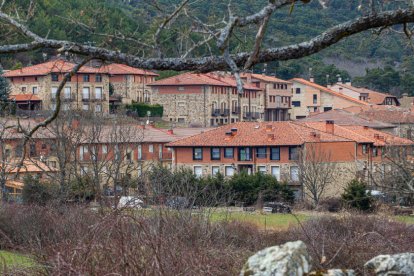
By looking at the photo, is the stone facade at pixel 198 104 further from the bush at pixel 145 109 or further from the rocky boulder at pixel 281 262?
the rocky boulder at pixel 281 262

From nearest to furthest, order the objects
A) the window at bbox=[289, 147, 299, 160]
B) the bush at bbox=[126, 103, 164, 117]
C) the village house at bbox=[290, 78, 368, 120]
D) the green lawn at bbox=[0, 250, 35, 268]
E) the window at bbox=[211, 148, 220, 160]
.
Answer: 1. the green lawn at bbox=[0, 250, 35, 268]
2. the window at bbox=[289, 147, 299, 160]
3. the window at bbox=[211, 148, 220, 160]
4. the bush at bbox=[126, 103, 164, 117]
5. the village house at bbox=[290, 78, 368, 120]

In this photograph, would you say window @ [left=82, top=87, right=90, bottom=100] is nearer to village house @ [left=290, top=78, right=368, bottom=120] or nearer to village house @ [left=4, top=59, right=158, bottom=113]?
village house @ [left=4, top=59, right=158, bottom=113]

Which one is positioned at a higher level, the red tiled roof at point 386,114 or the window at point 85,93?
the window at point 85,93

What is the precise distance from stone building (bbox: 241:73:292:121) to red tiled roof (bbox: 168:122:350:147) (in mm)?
29831

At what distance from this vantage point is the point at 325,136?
56.8 metres

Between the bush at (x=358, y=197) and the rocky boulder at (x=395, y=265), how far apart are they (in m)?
38.4

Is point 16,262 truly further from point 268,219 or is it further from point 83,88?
point 83,88

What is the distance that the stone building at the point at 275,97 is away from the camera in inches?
3570

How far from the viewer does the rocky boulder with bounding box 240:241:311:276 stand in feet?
18.6

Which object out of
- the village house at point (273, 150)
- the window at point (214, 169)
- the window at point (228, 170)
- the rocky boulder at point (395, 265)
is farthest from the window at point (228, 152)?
the rocky boulder at point (395, 265)

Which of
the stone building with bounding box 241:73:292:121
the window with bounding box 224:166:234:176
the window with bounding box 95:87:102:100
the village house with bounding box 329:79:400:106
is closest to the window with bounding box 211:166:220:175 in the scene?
the window with bounding box 224:166:234:176

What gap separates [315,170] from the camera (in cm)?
5156

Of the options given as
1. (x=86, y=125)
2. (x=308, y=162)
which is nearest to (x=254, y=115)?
(x=308, y=162)

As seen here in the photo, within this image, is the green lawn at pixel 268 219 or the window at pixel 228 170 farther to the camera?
the window at pixel 228 170
